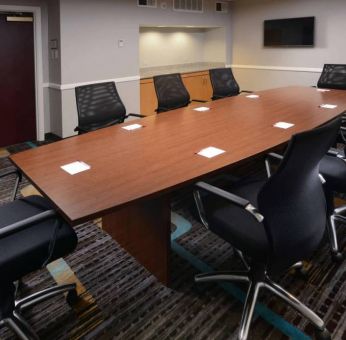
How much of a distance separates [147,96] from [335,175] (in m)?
4.03

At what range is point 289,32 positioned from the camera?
20.6 feet

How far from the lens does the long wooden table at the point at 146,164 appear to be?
5.04 ft

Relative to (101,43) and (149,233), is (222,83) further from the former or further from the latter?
(149,233)

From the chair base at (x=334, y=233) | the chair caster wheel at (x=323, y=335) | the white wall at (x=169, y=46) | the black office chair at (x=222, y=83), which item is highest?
the white wall at (x=169, y=46)

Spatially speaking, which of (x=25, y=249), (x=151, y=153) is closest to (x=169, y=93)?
(x=151, y=153)

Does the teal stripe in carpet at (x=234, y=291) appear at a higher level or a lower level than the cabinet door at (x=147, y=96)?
lower

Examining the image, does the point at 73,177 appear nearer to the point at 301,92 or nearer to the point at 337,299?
the point at 337,299

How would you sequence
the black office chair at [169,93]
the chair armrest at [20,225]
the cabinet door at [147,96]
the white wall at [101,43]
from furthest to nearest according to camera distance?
the cabinet door at [147,96] → the white wall at [101,43] → the black office chair at [169,93] → the chair armrest at [20,225]

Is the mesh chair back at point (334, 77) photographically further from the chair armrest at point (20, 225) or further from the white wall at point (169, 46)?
the chair armrest at point (20, 225)

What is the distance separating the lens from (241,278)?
1.85 m

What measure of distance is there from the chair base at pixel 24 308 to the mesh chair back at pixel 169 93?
2532 mm

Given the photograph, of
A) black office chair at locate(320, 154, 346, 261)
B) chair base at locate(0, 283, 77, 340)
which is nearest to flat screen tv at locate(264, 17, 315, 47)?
black office chair at locate(320, 154, 346, 261)

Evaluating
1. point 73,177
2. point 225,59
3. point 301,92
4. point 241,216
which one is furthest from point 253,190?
point 225,59

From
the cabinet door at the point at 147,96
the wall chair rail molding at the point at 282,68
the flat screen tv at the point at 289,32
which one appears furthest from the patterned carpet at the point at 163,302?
the flat screen tv at the point at 289,32
